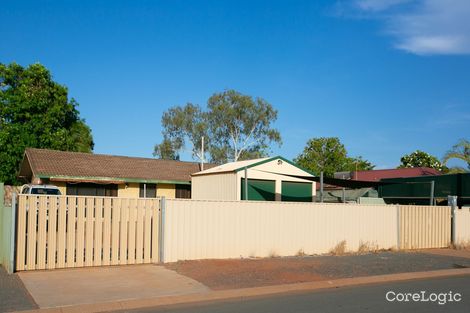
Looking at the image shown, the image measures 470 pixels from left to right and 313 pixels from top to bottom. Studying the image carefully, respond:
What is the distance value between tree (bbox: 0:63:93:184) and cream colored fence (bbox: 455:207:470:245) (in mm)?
29164

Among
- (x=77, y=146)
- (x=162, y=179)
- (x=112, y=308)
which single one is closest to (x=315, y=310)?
(x=112, y=308)

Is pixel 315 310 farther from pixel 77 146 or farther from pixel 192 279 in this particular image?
pixel 77 146

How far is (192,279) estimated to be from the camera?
11625mm

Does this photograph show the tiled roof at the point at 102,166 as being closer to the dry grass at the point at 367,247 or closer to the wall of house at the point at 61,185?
the wall of house at the point at 61,185

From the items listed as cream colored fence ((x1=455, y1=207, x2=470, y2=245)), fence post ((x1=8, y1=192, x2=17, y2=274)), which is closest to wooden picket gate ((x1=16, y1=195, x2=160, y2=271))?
fence post ((x1=8, y1=192, x2=17, y2=274))

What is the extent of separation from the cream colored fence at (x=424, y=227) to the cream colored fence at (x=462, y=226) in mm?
436

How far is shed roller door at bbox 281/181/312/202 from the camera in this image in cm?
2731

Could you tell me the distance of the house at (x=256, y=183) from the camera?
2511cm

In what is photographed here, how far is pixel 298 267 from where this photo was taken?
13766 millimetres

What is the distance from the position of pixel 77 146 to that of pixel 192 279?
A: 113ft

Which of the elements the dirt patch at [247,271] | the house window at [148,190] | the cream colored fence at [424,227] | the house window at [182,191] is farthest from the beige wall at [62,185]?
the cream colored fence at [424,227]

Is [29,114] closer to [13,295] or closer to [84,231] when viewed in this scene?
[84,231]

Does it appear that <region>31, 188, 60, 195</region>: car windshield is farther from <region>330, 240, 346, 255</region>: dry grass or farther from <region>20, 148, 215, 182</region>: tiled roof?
<region>330, 240, 346, 255</region>: dry grass

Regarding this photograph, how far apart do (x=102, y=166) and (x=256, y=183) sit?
29.6ft
